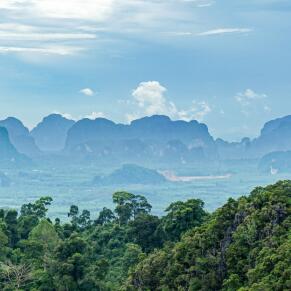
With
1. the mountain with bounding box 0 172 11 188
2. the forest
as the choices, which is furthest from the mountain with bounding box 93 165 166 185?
the forest

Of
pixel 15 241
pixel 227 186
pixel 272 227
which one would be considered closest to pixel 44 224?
pixel 15 241

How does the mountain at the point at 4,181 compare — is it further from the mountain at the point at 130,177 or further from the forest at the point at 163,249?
the forest at the point at 163,249

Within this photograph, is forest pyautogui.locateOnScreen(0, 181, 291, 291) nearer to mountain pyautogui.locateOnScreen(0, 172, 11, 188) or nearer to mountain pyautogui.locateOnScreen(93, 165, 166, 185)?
mountain pyautogui.locateOnScreen(0, 172, 11, 188)

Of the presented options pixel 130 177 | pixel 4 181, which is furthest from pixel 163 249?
pixel 130 177

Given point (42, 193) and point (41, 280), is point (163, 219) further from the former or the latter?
point (42, 193)

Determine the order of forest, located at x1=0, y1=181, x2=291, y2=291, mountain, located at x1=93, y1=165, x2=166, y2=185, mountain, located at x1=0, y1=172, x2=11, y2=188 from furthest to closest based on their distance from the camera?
mountain, located at x1=93, y1=165, x2=166, y2=185, mountain, located at x1=0, y1=172, x2=11, y2=188, forest, located at x1=0, y1=181, x2=291, y2=291

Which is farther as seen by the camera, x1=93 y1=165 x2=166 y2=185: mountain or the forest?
x1=93 y1=165 x2=166 y2=185: mountain
